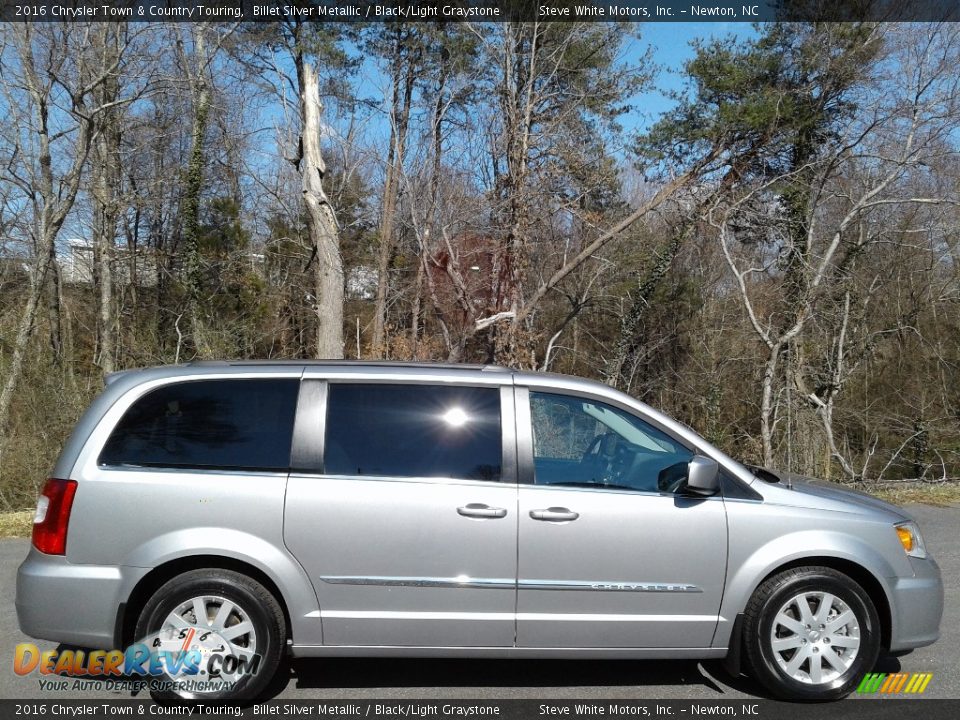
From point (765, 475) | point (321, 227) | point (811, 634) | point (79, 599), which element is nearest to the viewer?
point (79, 599)

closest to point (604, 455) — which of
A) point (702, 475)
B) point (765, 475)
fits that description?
point (702, 475)

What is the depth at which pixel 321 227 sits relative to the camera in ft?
45.3

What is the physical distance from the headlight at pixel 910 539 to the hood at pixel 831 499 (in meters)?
0.06

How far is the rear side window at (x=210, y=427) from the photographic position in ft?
14.3

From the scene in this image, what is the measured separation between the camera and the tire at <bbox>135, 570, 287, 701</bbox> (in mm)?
4164

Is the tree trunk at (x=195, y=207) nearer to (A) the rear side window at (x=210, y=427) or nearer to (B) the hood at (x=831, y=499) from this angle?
(A) the rear side window at (x=210, y=427)

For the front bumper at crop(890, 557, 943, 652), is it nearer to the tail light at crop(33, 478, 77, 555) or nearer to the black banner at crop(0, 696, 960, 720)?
the black banner at crop(0, 696, 960, 720)

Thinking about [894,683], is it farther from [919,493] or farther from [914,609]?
[919,493]

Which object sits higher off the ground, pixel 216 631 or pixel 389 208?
pixel 389 208

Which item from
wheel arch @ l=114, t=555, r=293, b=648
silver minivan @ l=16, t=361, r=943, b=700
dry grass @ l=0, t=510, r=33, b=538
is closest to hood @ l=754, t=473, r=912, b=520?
Result: silver minivan @ l=16, t=361, r=943, b=700

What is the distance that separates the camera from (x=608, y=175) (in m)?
17.7

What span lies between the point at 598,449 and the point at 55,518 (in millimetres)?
3008

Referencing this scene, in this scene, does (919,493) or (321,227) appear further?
(321,227)

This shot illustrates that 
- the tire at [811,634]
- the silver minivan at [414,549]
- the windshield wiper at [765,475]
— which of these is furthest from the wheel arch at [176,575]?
the windshield wiper at [765,475]
